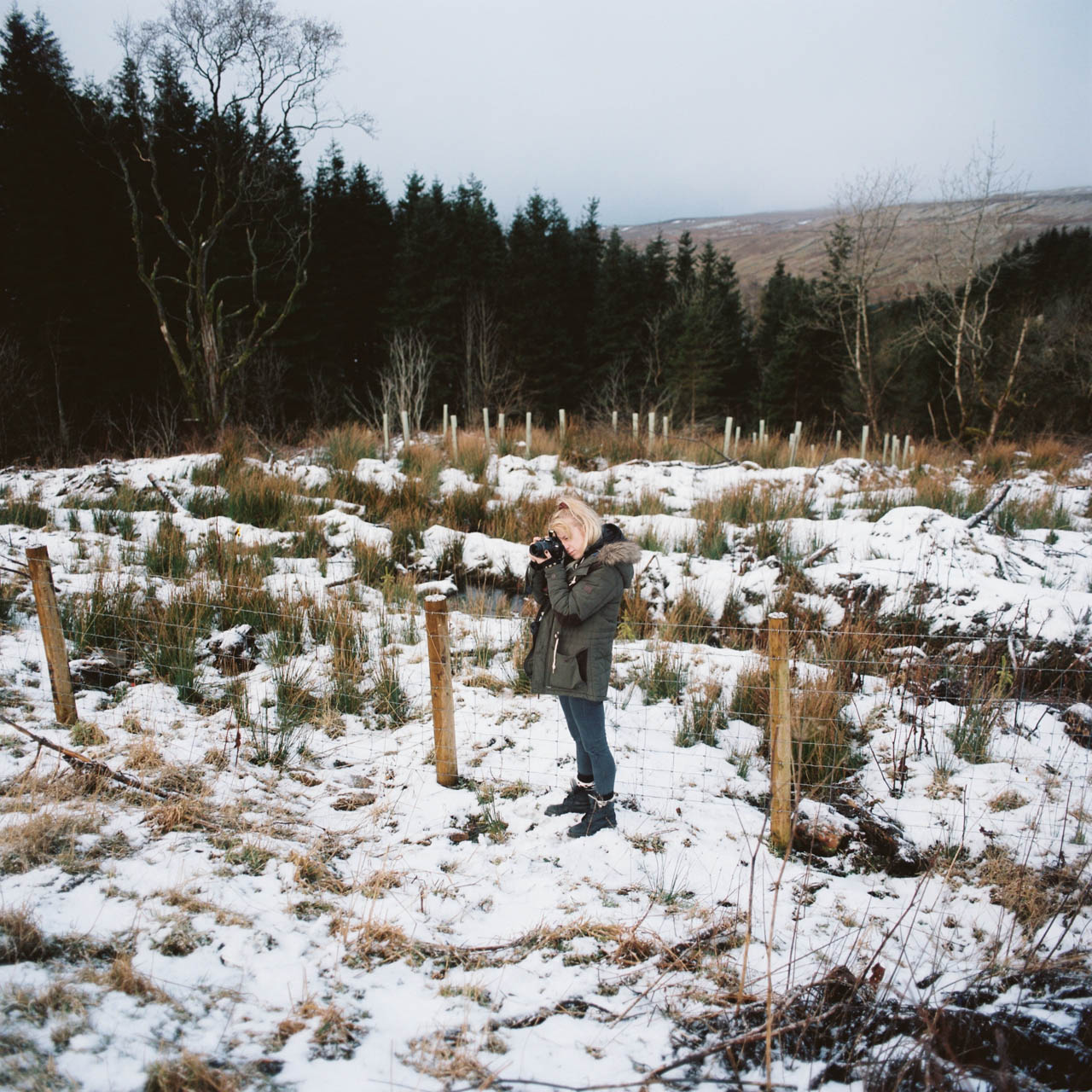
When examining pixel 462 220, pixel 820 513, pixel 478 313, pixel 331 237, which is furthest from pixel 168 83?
pixel 820 513

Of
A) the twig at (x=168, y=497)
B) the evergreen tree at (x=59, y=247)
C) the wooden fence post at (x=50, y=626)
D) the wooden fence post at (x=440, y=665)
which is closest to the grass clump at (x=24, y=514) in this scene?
the twig at (x=168, y=497)

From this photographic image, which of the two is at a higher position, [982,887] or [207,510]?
[207,510]

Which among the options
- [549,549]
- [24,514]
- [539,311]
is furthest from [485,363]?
[549,549]

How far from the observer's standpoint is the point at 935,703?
475 cm

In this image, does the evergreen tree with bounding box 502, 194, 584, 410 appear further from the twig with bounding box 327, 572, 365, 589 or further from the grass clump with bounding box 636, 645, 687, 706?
the grass clump with bounding box 636, 645, 687, 706

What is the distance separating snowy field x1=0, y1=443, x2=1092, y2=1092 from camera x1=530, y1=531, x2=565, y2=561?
1496mm

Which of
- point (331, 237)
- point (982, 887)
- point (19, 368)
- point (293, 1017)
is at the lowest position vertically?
point (982, 887)

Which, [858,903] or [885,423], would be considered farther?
[885,423]

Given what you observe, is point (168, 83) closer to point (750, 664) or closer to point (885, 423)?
point (750, 664)

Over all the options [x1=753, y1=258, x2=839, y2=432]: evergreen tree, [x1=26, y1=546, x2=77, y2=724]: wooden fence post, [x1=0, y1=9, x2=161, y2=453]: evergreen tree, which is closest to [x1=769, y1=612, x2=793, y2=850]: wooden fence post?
[x1=26, y1=546, x2=77, y2=724]: wooden fence post

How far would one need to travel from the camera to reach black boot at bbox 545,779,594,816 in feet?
11.9

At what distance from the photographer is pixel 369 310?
29.8m

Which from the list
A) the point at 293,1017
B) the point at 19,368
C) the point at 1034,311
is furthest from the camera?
the point at 1034,311

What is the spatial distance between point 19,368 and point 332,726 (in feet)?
51.0
